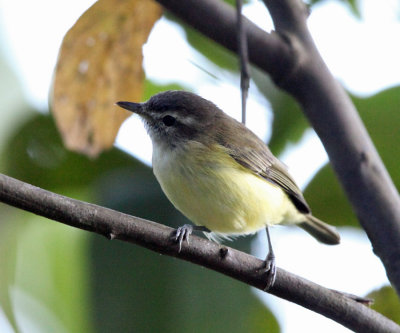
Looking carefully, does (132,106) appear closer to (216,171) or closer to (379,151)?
(216,171)

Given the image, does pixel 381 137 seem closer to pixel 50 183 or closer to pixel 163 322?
Result: pixel 163 322

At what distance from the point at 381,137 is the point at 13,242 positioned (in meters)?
1.74

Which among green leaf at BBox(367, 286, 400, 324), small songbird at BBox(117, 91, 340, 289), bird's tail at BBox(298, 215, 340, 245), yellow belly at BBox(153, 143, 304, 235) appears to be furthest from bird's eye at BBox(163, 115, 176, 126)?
green leaf at BBox(367, 286, 400, 324)

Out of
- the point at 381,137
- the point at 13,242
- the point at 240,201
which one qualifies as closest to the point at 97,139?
the point at 13,242

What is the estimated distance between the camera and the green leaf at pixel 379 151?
283cm

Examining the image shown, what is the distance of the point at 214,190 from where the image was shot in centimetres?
321

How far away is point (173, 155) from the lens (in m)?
3.36

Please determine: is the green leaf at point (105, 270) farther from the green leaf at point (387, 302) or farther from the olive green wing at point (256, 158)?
the green leaf at point (387, 302)

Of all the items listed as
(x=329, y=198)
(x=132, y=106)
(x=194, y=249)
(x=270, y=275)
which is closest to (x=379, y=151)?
(x=329, y=198)

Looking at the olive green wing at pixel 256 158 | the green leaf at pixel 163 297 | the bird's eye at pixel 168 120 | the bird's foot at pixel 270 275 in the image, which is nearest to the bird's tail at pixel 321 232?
the olive green wing at pixel 256 158

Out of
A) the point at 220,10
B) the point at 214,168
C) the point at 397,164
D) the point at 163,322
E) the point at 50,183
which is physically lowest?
the point at 163,322

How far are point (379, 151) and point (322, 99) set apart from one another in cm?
58

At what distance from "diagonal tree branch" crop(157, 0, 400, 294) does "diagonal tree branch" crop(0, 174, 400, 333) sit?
21 cm

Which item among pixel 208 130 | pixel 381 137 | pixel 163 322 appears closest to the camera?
pixel 163 322
